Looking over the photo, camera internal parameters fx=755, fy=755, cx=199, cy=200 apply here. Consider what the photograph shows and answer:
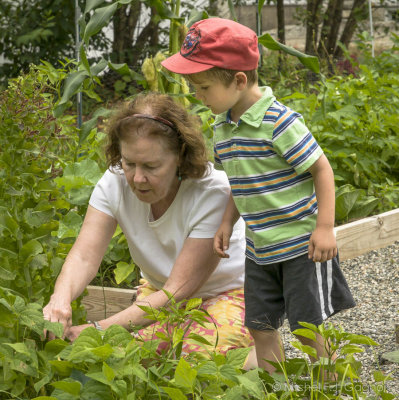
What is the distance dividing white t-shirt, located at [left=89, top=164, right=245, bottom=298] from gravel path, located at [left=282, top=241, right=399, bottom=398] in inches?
21.3

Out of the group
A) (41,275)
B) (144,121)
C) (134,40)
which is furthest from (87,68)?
(134,40)

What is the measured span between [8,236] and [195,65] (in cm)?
79

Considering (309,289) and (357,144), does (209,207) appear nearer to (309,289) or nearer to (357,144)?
(309,289)

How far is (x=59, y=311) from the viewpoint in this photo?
85.4 inches

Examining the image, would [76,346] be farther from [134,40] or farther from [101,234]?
[134,40]

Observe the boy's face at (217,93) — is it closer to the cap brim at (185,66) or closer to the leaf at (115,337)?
the cap brim at (185,66)

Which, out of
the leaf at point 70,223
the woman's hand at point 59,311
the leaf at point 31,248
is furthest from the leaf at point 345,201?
the leaf at point 31,248

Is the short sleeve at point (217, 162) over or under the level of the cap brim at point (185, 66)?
under

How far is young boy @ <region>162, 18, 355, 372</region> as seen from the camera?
7.55 ft

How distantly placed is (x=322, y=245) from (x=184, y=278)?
0.44 m

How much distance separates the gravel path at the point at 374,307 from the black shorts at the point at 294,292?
10.0 inches

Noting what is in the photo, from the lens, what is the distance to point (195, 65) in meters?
2.35

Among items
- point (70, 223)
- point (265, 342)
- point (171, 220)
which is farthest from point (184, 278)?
point (70, 223)

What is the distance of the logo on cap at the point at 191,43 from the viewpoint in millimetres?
2382
